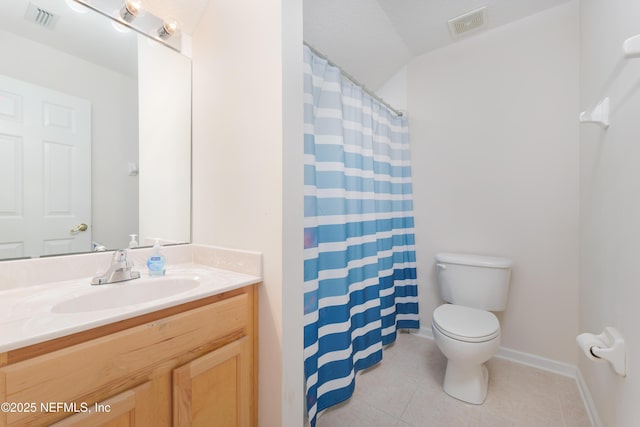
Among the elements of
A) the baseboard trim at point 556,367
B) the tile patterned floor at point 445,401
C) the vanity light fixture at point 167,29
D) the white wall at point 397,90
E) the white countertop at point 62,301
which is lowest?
the tile patterned floor at point 445,401

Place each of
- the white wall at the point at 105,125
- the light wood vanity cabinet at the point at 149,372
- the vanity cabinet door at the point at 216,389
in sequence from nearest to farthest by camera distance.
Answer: the light wood vanity cabinet at the point at 149,372, the vanity cabinet door at the point at 216,389, the white wall at the point at 105,125

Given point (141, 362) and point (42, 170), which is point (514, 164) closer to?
point (141, 362)

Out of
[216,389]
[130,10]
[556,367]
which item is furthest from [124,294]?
[556,367]

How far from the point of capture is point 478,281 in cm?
169

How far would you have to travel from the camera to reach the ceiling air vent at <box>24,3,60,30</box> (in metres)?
0.92

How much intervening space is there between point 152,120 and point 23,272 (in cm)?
80

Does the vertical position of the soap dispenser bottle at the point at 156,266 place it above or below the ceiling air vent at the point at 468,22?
below

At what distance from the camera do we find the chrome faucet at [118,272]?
36.5 inches

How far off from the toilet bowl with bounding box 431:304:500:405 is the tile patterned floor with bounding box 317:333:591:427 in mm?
63

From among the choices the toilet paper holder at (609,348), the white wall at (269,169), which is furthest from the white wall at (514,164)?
the white wall at (269,169)

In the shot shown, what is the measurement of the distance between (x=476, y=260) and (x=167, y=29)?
2.23 m

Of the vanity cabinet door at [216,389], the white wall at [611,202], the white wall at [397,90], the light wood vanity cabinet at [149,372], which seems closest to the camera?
the light wood vanity cabinet at [149,372]

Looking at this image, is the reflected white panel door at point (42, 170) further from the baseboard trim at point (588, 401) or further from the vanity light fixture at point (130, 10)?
the baseboard trim at point (588, 401)

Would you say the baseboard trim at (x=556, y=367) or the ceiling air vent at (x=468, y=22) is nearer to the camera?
the baseboard trim at (x=556, y=367)
